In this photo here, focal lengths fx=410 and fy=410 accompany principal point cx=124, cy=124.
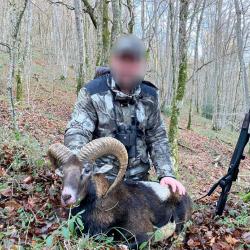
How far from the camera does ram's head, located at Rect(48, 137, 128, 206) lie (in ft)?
14.0

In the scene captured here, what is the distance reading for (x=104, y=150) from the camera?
4.55 metres

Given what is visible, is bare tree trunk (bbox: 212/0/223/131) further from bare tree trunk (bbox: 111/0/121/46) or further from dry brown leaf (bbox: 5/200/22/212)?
dry brown leaf (bbox: 5/200/22/212)

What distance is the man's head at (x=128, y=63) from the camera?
524 centimetres

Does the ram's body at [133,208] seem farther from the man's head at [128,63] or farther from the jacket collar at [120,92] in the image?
the man's head at [128,63]

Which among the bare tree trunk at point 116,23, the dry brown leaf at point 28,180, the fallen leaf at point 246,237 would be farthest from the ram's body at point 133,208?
the bare tree trunk at point 116,23

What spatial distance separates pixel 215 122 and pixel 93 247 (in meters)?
30.4

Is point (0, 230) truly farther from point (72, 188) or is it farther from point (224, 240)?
point (224, 240)

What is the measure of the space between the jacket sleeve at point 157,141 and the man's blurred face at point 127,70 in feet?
1.69

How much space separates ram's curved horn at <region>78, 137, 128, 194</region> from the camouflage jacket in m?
0.44

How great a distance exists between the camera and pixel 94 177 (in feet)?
15.1

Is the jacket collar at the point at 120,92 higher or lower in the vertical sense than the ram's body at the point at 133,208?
higher

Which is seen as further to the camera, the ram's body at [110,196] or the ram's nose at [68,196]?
the ram's body at [110,196]

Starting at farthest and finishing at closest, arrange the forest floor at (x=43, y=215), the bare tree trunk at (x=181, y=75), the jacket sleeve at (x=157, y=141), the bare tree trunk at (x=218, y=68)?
the bare tree trunk at (x=218, y=68)
the bare tree trunk at (x=181, y=75)
the jacket sleeve at (x=157, y=141)
the forest floor at (x=43, y=215)

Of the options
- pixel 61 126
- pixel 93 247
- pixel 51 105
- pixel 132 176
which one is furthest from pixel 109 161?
pixel 51 105
